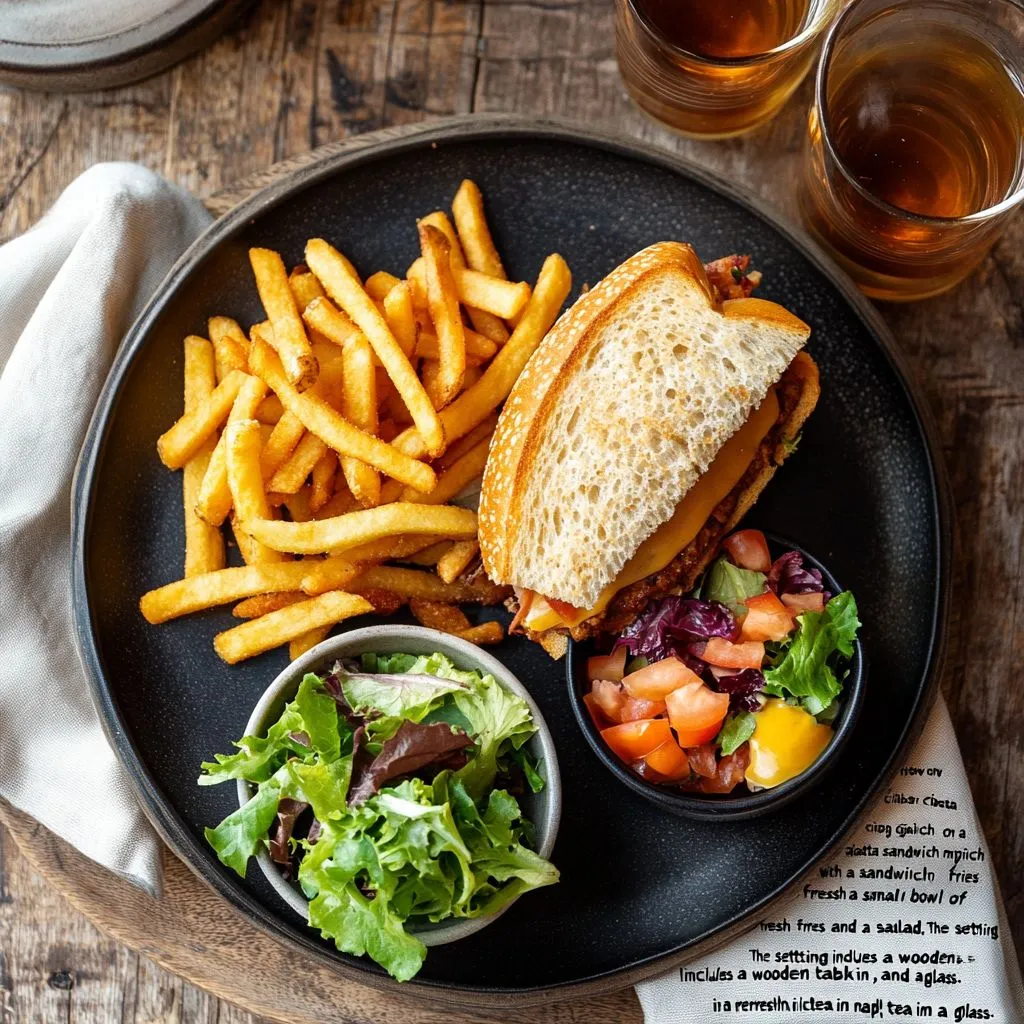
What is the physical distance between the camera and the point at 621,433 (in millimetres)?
2244

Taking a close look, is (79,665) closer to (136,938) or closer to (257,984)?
(136,938)

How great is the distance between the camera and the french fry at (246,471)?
7.23 feet

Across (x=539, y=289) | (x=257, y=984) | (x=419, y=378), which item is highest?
(x=539, y=289)

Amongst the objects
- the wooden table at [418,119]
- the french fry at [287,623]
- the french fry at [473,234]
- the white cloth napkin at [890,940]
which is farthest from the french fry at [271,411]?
the white cloth napkin at [890,940]

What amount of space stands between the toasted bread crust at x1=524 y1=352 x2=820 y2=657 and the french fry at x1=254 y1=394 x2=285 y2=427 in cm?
76

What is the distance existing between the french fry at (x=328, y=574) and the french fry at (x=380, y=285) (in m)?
0.64

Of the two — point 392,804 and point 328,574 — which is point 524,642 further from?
point 392,804

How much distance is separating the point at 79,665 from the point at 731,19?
2178 mm

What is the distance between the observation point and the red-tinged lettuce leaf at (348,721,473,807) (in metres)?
1.93

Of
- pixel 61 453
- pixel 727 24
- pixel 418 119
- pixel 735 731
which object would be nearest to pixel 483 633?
pixel 735 731

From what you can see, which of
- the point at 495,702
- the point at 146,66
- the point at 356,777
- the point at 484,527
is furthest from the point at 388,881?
the point at 146,66

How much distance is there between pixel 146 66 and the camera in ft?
9.18

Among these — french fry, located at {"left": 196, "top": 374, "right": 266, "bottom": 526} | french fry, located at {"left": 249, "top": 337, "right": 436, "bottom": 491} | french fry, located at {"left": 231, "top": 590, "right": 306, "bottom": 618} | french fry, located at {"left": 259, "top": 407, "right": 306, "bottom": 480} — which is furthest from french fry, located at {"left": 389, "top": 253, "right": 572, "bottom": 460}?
french fry, located at {"left": 231, "top": 590, "right": 306, "bottom": 618}

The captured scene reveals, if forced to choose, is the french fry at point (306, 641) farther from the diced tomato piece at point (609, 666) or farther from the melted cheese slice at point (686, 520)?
the diced tomato piece at point (609, 666)
